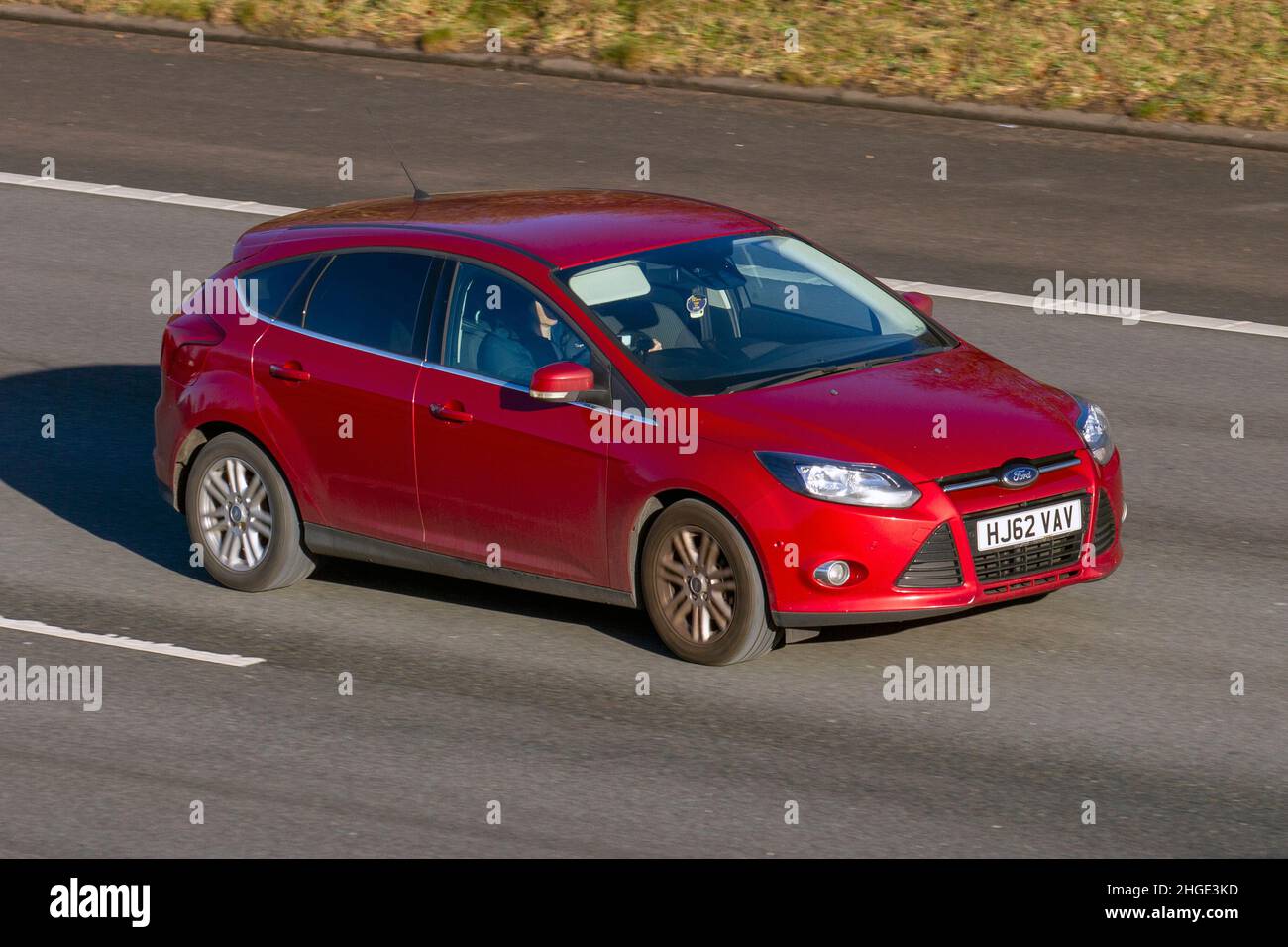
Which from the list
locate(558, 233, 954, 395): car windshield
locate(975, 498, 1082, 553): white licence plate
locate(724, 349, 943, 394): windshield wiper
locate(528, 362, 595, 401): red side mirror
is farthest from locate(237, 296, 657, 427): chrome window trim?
locate(975, 498, 1082, 553): white licence plate

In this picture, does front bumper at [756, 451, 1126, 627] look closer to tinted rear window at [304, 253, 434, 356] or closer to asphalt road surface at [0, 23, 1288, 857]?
asphalt road surface at [0, 23, 1288, 857]

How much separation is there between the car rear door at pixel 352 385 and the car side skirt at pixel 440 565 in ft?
0.17

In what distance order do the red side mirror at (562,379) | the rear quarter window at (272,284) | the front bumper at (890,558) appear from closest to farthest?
the front bumper at (890,558) → the red side mirror at (562,379) → the rear quarter window at (272,284)

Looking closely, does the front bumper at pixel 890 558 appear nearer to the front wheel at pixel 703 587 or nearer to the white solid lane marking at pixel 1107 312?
the front wheel at pixel 703 587

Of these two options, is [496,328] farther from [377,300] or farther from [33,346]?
[33,346]

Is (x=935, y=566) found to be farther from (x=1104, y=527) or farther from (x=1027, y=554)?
(x=1104, y=527)

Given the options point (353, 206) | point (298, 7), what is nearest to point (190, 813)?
point (353, 206)

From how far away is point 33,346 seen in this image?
47.1ft

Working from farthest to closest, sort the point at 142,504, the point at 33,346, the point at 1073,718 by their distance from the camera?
the point at 33,346 → the point at 142,504 → the point at 1073,718

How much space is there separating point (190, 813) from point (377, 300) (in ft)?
9.63

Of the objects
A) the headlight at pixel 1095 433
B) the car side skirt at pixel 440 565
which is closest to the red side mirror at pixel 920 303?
the headlight at pixel 1095 433

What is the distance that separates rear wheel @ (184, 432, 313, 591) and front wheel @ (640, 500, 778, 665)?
199 cm

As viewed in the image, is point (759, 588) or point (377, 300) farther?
point (377, 300)

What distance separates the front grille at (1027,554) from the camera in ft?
29.3
